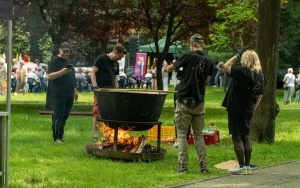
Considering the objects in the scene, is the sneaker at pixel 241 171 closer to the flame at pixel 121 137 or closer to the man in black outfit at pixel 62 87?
the flame at pixel 121 137

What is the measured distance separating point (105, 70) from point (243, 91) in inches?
148

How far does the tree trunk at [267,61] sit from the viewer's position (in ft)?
55.7

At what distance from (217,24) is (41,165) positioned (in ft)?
60.8

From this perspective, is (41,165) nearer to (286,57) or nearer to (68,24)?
(68,24)

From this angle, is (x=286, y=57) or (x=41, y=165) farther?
(x=286, y=57)

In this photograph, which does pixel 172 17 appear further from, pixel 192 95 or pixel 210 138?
pixel 192 95

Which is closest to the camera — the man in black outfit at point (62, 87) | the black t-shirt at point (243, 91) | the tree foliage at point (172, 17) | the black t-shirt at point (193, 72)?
the black t-shirt at point (193, 72)

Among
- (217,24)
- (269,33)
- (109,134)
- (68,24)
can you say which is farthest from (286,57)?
(109,134)

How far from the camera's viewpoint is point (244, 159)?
42.0 feet

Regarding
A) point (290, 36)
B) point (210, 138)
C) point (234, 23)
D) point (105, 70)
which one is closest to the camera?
point (105, 70)

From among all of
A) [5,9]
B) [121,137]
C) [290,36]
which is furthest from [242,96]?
[290,36]

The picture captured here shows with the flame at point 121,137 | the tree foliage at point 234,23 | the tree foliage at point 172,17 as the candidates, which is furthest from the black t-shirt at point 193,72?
the tree foliage at point 172,17

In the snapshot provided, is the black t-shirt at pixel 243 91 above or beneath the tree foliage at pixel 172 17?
beneath

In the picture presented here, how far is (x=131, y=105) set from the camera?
43.4ft
